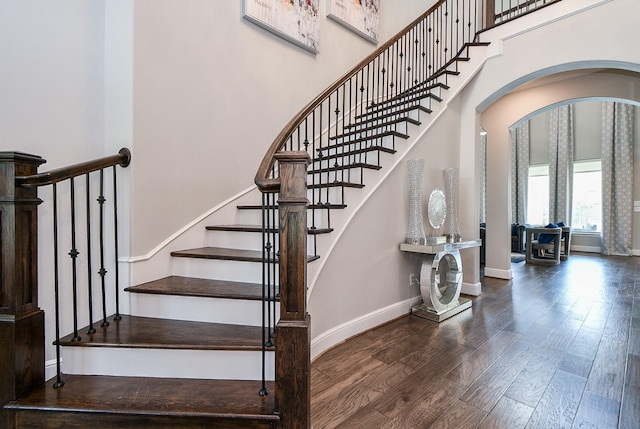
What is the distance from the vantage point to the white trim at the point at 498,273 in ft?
15.2

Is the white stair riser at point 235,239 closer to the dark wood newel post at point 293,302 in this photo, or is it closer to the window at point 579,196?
the dark wood newel post at point 293,302

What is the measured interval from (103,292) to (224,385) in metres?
0.95

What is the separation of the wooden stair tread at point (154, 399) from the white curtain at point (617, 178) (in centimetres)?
888

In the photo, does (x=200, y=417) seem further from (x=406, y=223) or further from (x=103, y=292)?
(x=406, y=223)

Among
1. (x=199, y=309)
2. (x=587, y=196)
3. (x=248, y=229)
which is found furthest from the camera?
(x=587, y=196)

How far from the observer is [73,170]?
1.62 meters

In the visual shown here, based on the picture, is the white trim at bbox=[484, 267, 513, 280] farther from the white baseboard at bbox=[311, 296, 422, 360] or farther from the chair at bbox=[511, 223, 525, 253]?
the chair at bbox=[511, 223, 525, 253]

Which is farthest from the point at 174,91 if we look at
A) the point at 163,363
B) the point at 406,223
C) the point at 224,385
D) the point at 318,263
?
the point at 406,223

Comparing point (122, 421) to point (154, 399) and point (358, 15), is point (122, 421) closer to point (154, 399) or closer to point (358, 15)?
point (154, 399)

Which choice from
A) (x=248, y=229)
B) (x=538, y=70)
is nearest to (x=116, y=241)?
(x=248, y=229)

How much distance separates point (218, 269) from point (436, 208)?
2.32m

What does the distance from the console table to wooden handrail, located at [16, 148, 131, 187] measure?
2415mm

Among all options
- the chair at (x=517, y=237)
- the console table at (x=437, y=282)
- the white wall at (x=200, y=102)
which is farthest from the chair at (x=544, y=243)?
the white wall at (x=200, y=102)

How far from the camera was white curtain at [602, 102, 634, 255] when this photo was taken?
6781 mm
